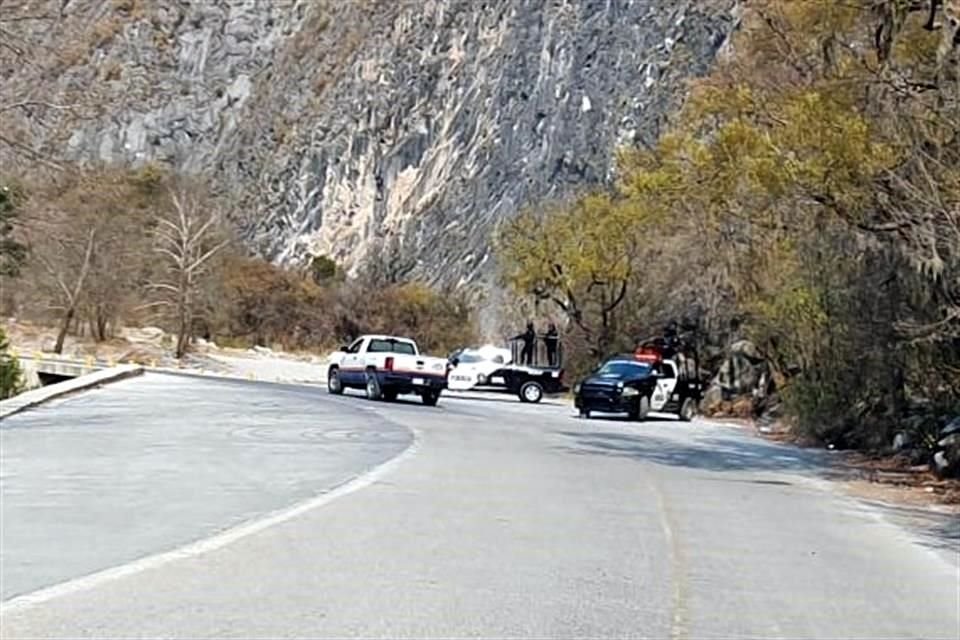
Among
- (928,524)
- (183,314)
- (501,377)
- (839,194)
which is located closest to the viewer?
(928,524)

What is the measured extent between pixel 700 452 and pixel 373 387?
1405 cm

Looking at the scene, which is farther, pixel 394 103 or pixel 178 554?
pixel 394 103

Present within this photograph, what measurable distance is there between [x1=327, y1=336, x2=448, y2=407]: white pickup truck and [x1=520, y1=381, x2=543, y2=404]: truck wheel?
8107 millimetres

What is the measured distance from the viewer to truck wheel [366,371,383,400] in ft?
135

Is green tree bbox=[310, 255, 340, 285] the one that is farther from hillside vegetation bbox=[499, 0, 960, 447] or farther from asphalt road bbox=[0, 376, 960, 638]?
asphalt road bbox=[0, 376, 960, 638]

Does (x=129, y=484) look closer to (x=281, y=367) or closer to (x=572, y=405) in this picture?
(x=572, y=405)

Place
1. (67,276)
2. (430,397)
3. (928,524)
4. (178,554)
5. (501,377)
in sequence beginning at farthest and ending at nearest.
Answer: (67,276) < (501,377) < (430,397) < (928,524) < (178,554)

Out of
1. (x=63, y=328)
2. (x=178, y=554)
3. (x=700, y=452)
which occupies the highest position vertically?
(x=63, y=328)

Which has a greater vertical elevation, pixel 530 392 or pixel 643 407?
pixel 530 392

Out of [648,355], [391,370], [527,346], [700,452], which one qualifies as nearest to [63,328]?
[527,346]

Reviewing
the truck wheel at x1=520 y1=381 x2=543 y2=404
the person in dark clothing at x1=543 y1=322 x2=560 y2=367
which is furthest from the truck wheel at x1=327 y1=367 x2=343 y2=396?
the person in dark clothing at x1=543 y1=322 x2=560 y2=367

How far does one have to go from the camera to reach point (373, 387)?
4141 centimetres

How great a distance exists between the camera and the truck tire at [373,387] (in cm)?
4119

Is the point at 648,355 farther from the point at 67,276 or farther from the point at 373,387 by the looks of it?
the point at 67,276
